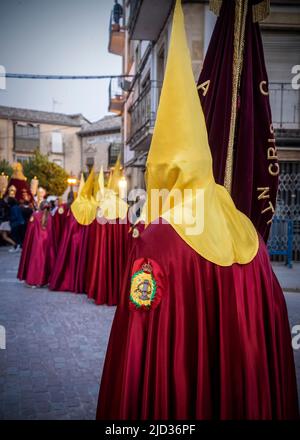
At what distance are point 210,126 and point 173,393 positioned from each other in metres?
1.51

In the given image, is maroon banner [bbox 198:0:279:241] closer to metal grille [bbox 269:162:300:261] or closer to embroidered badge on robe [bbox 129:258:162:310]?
embroidered badge on robe [bbox 129:258:162:310]

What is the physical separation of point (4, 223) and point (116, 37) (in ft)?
45.6

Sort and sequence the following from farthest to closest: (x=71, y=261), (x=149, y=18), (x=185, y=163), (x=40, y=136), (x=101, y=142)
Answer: (x=40, y=136)
(x=101, y=142)
(x=149, y=18)
(x=71, y=261)
(x=185, y=163)

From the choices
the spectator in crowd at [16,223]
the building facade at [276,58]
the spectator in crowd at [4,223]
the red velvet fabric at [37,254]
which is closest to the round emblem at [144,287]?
the red velvet fabric at [37,254]

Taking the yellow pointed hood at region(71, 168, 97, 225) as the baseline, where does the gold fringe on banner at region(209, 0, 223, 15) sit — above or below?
above

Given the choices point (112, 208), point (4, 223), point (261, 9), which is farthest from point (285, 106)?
point (4, 223)

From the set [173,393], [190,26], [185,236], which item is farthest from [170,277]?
[190,26]

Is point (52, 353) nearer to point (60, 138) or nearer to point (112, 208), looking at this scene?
point (112, 208)

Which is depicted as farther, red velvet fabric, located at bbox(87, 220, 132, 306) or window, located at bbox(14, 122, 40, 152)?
window, located at bbox(14, 122, 40, 152)

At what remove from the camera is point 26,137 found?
42.1 meters

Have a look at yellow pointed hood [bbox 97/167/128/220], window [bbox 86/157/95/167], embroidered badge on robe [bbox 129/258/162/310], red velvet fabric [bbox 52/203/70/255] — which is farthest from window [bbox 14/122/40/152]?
embroidered badge on robe [bbox 129/258/162/310]

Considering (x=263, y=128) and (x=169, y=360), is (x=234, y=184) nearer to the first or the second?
(x=263, y=128)

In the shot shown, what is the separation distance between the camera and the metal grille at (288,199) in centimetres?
1038

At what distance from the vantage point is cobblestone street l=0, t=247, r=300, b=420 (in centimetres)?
336
